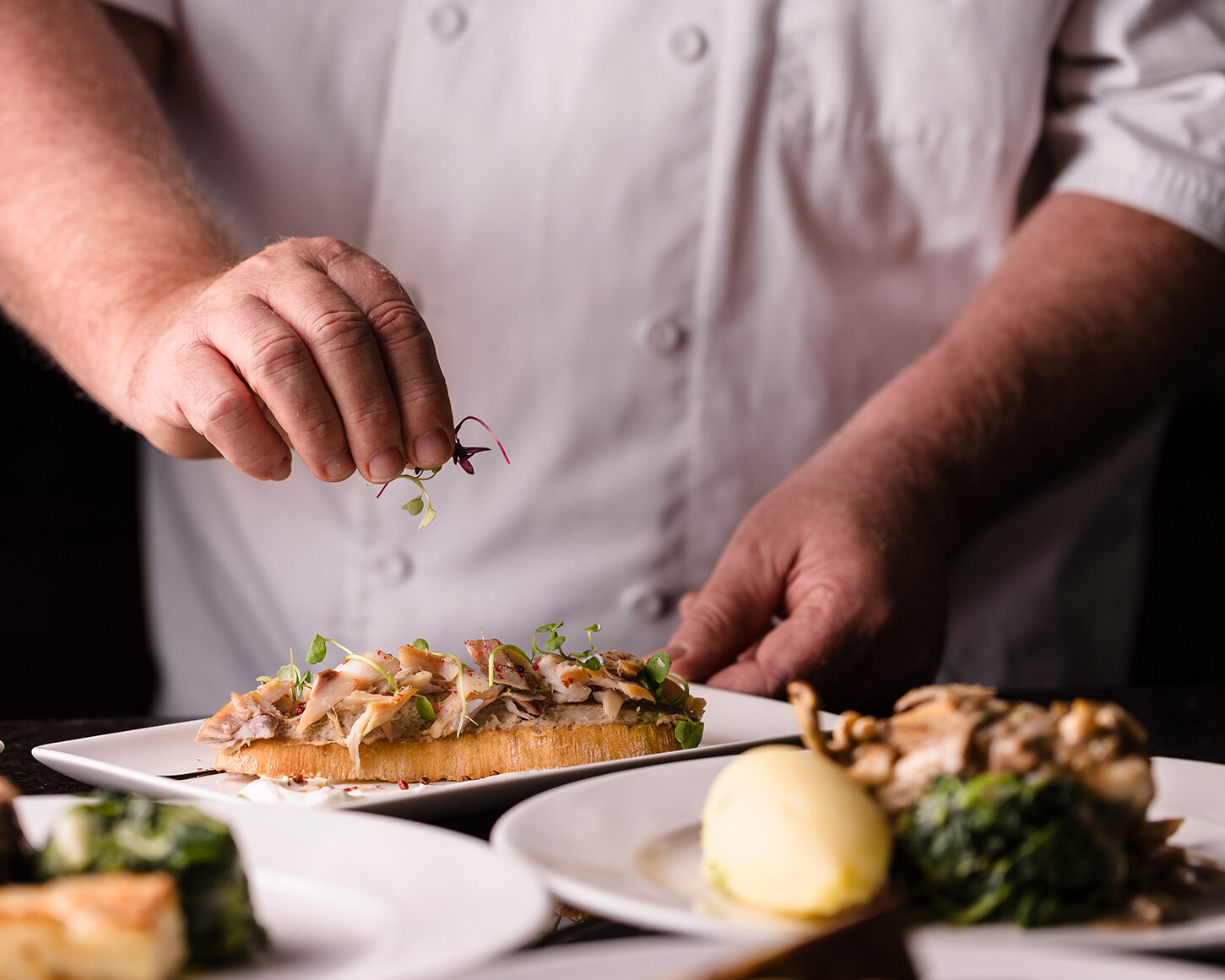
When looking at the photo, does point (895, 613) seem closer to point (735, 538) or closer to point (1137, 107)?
point (735, 538)

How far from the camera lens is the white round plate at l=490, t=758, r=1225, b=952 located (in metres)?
0.65

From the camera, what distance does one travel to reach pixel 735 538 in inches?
71.7

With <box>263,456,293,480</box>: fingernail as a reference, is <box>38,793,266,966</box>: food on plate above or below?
below

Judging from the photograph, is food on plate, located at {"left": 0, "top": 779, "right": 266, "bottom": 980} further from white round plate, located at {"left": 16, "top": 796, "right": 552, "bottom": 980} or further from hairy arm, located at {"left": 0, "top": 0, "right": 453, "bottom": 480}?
hairy arm, located at {"left": 0, "top": 0, "right": 453, "bottom": 480}

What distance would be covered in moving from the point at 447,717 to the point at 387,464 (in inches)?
10.8

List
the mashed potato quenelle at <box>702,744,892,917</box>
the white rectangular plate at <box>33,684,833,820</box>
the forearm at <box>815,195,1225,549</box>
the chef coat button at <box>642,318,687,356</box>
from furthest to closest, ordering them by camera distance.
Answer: the chef coat button at <box>642,318,687,356</box> < the forearm at <box>815,195,1225,549</box> < the white rectangular plate at <box>33,684,833,820</box> < the mashed potato quenelle at <box>702,744,892,917</box>

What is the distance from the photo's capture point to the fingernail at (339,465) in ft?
4.23

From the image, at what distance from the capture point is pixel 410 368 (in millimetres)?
1264

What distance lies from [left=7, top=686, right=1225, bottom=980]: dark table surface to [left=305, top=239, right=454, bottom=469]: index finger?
39 centimetres

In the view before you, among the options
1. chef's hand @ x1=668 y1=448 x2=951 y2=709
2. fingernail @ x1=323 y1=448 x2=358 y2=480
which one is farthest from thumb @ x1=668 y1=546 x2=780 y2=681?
fingernail @ x1=323 y1=448 x2=358 y2=480

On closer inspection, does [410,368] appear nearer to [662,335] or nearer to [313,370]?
[313,370]

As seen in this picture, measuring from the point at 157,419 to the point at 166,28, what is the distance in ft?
3.26

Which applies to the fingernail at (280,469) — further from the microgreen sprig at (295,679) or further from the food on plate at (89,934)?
the food on plate at (89,934)

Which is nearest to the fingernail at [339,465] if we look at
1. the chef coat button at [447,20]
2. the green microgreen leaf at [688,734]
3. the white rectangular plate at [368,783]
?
the white rectangular plate at [368,783]
